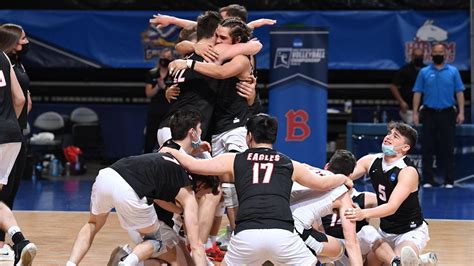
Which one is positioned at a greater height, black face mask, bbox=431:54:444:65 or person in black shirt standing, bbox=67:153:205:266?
black face mask, bbox=431:54:444:65

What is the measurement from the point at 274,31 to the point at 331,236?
18.4 feet

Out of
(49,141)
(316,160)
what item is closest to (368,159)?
(316,160)

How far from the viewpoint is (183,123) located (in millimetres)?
7156

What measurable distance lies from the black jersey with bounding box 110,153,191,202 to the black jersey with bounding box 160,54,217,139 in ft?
4.61

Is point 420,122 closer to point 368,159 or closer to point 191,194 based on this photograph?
point 368,159

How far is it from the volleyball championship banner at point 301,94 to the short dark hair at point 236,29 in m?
4.50

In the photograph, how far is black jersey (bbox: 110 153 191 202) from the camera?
270 inches

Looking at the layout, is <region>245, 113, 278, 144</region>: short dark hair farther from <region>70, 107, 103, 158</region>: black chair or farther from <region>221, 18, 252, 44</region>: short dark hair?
<region>70, 107, 103, 158</region>: black chair

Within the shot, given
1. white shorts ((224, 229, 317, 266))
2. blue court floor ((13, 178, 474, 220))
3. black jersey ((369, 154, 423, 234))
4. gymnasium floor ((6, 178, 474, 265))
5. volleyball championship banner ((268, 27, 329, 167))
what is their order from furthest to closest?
volleyball championship banner ((268, 27, 329, 167)) < blue court floor ((13, 178, 474, 220)) < gymnasium floor ((6, 178, 474, 265)) < black jersey ((369, 154, 423, 234)) < white shorts ((224, 229, 317, 266))

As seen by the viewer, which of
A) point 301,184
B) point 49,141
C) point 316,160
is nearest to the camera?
point 301,184

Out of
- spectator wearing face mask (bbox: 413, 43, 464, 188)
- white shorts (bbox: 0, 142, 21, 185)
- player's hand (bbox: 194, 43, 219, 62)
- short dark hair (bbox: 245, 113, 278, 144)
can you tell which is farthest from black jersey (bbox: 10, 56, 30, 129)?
spectator wearing face mask (bbox: 413, 43, 464, 188)

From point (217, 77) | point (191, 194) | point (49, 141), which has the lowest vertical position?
point (49, 141)

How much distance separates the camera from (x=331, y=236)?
7.56 meters

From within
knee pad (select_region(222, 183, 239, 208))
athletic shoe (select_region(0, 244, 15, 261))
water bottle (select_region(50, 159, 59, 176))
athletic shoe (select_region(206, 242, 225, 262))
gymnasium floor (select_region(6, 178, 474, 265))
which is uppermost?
knee pad (select_region(222, 183, 239, 208))
